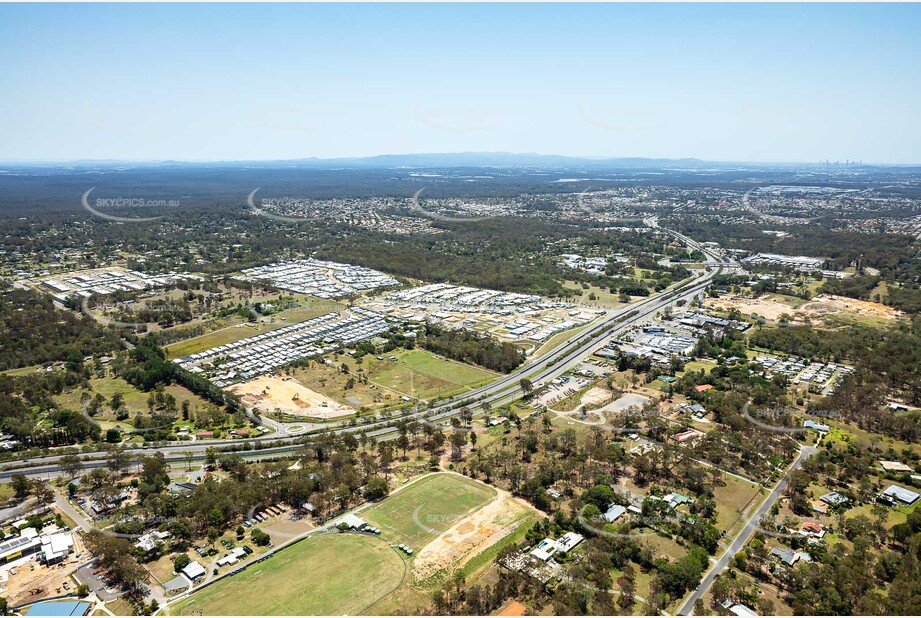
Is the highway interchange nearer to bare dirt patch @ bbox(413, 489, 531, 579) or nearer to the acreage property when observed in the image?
bare dirt patch @ bbox(413, 489, 531, 579)

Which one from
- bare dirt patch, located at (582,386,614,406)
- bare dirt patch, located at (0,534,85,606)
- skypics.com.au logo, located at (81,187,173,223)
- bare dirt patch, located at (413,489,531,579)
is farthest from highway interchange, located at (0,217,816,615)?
skypics.com.au logo, located at (81,187,173,223)

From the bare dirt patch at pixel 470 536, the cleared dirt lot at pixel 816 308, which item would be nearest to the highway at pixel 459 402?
the cleared dirt lot at pixel 816 308

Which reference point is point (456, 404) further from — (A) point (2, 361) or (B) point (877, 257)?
(B) point (877, 257)

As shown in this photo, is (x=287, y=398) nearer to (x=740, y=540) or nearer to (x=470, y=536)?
(x=470, y=536)

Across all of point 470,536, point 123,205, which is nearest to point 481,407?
point 470,536

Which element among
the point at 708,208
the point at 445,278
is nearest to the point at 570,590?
A: the point at 445,278

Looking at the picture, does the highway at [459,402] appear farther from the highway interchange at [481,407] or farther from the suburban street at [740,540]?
the suburban street at [740,540]
